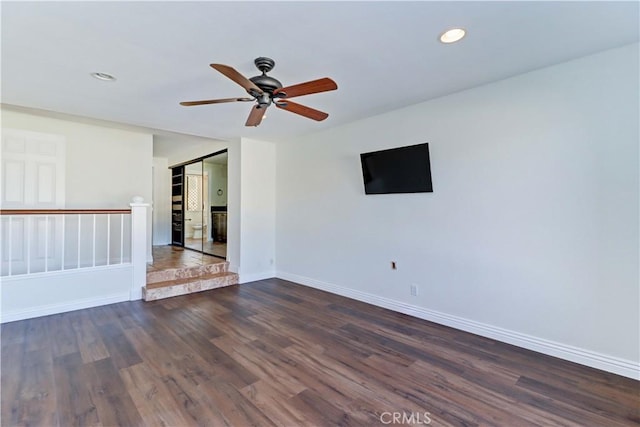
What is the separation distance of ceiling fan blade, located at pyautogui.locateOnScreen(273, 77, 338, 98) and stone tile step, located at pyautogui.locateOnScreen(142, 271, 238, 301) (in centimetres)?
338

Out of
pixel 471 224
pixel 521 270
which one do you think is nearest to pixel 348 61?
pixel 471 224

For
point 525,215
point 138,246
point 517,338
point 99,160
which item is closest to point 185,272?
point 138,246

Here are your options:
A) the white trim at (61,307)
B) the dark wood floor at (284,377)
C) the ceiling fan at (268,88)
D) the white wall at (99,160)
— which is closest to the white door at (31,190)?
the white wall at (99,160)

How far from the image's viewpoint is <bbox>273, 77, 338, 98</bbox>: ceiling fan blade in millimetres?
2039

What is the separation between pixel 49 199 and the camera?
430cm

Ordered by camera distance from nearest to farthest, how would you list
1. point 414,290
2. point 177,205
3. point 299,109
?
point 299,109, point 414,290, point 177,205

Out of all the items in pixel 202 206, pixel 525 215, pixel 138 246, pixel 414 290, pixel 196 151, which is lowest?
pixel 414 290

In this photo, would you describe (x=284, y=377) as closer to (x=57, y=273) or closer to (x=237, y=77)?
(x=237, y=77)

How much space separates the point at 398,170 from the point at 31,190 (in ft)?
16.5

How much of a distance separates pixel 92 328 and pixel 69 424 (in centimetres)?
166

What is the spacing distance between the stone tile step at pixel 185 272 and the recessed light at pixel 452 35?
4.54 metres

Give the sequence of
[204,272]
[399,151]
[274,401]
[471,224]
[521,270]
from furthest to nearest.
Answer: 1. [204,272]
2. [399,151]
3. [471,224]
4. [521,270]
5. [274,401]

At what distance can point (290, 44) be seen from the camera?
2146 millimetres

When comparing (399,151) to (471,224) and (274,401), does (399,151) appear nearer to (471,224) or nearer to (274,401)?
(471,224)
